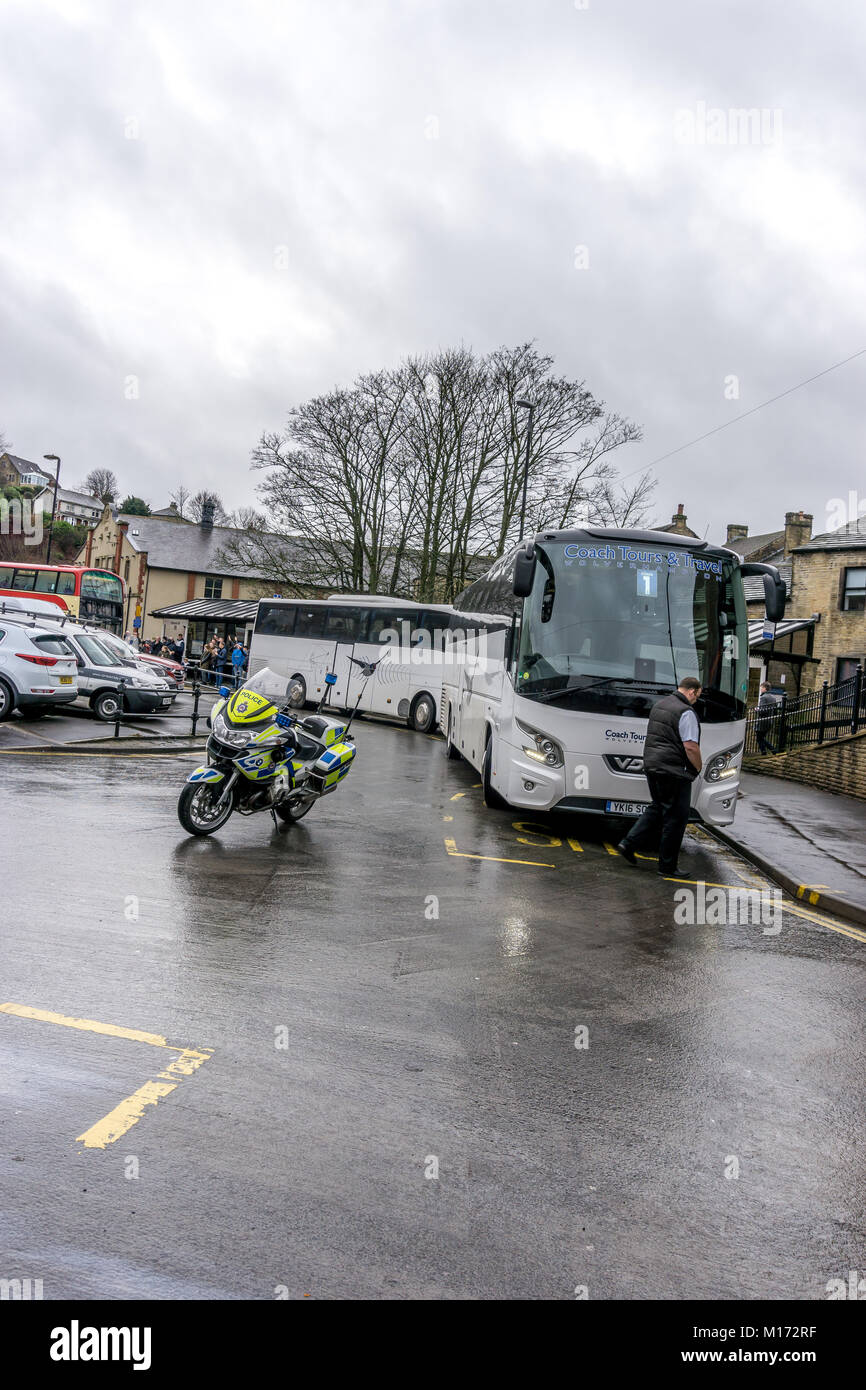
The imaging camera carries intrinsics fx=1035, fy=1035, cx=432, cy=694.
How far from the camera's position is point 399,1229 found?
3.16 metres

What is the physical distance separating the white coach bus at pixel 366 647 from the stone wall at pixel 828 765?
7.94m

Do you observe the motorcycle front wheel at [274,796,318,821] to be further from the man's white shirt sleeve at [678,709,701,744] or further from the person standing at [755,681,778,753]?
the person standing at [755,681,778,753]

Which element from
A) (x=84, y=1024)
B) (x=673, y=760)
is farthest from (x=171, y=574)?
(x=84, y=1024)

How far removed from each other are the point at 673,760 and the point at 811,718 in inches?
609

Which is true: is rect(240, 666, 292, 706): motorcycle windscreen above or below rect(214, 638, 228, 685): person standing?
below

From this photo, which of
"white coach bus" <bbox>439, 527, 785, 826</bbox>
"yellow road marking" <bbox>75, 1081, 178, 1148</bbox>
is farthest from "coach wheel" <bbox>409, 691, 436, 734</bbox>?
"yellow road marking" <bbox>75, 1081, 178, 1148</bbox>

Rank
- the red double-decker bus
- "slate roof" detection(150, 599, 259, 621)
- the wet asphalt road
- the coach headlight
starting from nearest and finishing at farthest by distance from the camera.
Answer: the wet asphalt road
the coach headlight
the red double-decker bus
"slate roof" detection(150, 599, 259, 621)

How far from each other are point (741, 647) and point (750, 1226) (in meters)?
8.64

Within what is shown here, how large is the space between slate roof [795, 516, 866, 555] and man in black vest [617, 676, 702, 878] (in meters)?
28.8

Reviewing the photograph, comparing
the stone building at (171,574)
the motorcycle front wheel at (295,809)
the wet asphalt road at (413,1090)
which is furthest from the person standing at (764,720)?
the stone building at (171,574)

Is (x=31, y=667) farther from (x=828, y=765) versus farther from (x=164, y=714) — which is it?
(x=828, y=765)

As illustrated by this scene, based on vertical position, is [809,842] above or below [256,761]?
below

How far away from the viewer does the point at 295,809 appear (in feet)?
36.4

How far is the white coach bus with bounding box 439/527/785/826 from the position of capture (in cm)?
1102
